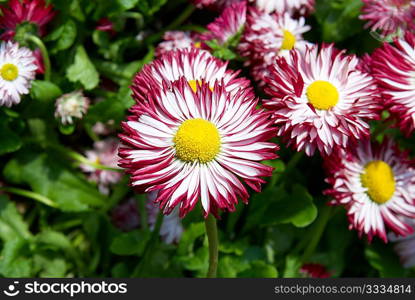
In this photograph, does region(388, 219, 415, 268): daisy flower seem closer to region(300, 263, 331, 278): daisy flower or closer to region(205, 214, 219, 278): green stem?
region(300, 263, 331, 278): daisy flower

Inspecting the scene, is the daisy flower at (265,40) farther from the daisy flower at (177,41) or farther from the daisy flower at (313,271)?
the daisy flower at (313,271)

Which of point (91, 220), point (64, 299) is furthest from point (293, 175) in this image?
point (64, 299)

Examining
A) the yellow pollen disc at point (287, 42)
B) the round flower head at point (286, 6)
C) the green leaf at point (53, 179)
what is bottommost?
the green leaf at point (53, 179)

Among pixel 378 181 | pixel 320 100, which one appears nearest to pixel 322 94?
pixel 320 100

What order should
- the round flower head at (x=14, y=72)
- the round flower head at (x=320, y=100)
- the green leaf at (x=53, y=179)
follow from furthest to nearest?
the green leaf at (x=53, y=179)
the round flower head at (x=14, y=72)
the round flower head at (x=320, y=100)

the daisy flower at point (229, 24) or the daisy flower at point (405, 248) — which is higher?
the daisy flower at point (229, 24)

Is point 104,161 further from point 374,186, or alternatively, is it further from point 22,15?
point 374,186

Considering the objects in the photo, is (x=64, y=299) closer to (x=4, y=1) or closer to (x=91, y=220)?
(x=91, y=220)

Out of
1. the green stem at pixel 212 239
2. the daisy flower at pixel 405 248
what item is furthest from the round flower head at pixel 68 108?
the daisy flower at pixel 405 248
